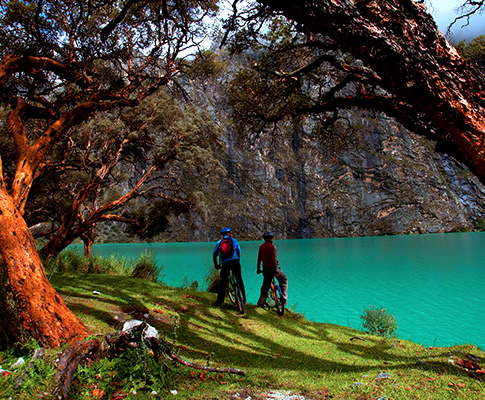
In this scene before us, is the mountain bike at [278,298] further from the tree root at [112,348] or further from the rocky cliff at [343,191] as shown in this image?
the rocky cliff at [343,191]

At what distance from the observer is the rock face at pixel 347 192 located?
9631 cm

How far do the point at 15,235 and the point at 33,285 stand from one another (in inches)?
23.0

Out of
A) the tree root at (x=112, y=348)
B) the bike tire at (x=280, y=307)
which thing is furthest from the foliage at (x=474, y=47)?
the tree root at (x=112, y=348)

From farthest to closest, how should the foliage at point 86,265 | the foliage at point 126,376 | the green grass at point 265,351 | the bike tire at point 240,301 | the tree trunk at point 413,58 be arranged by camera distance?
the foliage at point 86,265
the bike tire at point 240,301
the tree trunk at point 413,58
the green grass at point 265,351
the foliage at point 126,376

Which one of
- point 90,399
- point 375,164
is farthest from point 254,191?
point 90,399

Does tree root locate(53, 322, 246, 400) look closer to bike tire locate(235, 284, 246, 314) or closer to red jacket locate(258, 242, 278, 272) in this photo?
bike tire locate(235, 284, 246, 314)

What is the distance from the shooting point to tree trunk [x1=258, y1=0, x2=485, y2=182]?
3.31 metres

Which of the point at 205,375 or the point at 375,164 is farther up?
the point at 375,164

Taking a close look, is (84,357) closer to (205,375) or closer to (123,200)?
(205,375)

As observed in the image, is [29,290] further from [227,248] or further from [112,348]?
[227,248]

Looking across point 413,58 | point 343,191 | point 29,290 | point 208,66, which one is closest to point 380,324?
point 413,58

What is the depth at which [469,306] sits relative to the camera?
12.8m

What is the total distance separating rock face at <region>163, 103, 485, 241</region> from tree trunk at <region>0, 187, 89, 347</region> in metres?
88.3

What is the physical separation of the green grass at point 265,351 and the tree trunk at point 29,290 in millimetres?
811
